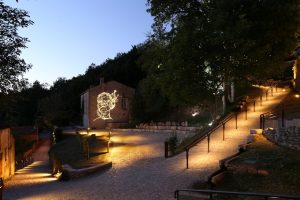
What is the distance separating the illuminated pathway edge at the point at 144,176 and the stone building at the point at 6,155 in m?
2.89

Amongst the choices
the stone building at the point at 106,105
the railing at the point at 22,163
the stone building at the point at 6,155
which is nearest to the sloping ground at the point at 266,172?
the stone building at the point at 6,155

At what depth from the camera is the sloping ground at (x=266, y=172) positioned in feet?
39.3

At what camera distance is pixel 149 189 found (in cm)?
1526

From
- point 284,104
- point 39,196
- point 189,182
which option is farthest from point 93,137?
point 189,182

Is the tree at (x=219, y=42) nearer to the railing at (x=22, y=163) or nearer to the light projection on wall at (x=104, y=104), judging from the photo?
the railing at (x=22, y=163)

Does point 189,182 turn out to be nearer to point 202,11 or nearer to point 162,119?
point 202,11

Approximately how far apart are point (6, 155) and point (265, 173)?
1974 centimetres

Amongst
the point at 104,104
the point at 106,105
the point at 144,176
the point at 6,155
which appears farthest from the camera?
the point at 106,105

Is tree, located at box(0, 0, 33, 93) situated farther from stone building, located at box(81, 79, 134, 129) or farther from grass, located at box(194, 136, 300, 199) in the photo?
stone building, located at box(81, 79, 134, 129)

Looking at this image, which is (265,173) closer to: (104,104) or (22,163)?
(22,163)

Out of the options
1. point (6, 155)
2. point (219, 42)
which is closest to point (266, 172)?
point (219, 42)

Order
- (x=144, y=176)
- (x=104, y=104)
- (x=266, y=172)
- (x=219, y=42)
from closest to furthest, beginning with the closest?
(x=266, y=172) < (x=144, y=176) < (x=219, y=42) < (x=104, y=104)

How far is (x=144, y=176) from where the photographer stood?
17891 mm

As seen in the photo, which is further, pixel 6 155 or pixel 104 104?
pixel 104 104
